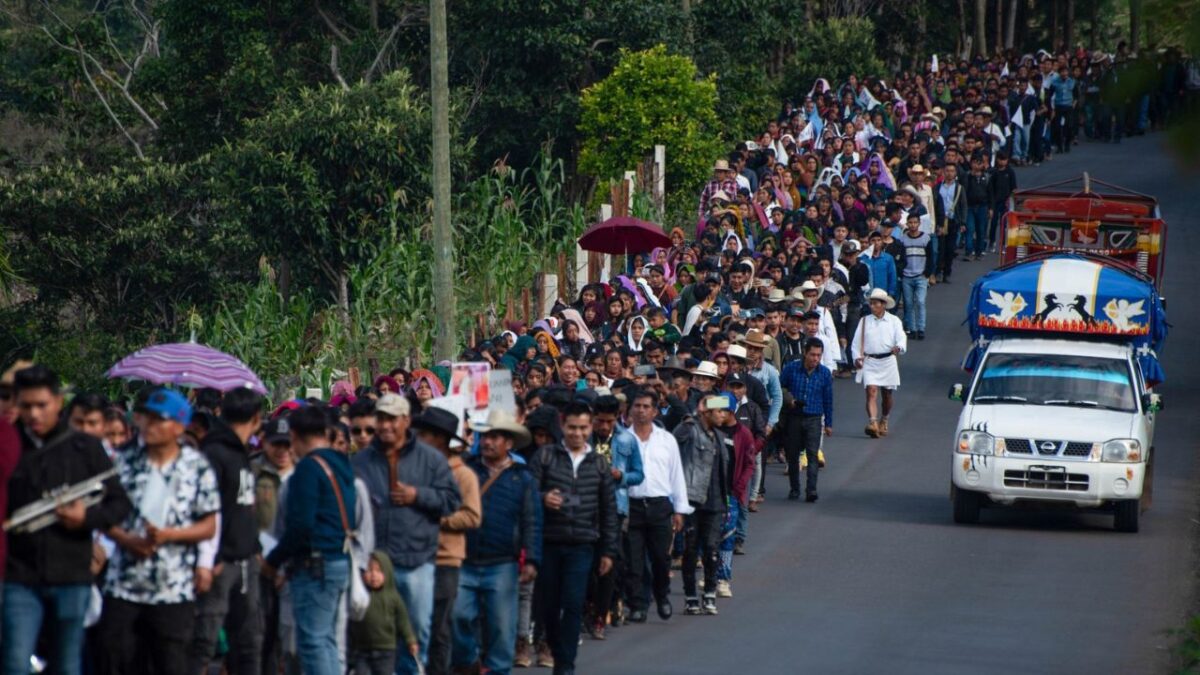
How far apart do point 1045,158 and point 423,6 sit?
1572 centimetres

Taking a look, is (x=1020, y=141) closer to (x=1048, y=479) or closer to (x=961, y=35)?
(x=961, y=35)

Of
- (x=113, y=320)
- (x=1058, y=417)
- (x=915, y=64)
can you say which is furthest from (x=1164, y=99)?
(x=915, y=64)

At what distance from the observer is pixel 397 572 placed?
10992 mm

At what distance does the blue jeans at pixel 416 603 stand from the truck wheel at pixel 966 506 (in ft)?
30.1

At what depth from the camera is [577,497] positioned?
1282 cm

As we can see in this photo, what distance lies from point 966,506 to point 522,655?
23.6ft

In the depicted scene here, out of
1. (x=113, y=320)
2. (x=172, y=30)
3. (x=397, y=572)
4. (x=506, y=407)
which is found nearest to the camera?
(x=397, y=572)

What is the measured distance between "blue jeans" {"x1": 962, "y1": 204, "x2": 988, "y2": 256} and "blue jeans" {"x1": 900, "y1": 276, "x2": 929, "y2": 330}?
4.77 metres

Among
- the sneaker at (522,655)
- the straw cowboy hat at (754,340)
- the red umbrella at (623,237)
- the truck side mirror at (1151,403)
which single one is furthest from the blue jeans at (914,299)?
the sneaker at (522,655)

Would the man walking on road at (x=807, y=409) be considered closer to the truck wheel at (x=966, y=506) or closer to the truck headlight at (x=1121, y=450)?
the truck wheel at (x=966, y=506)

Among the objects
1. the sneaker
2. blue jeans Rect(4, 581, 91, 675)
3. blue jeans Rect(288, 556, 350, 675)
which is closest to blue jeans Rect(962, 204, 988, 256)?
the sneaker

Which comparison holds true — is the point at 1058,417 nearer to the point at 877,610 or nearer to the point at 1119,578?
the point at 1119,578

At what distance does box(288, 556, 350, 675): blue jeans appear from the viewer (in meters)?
10.1

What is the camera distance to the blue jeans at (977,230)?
113 ft
